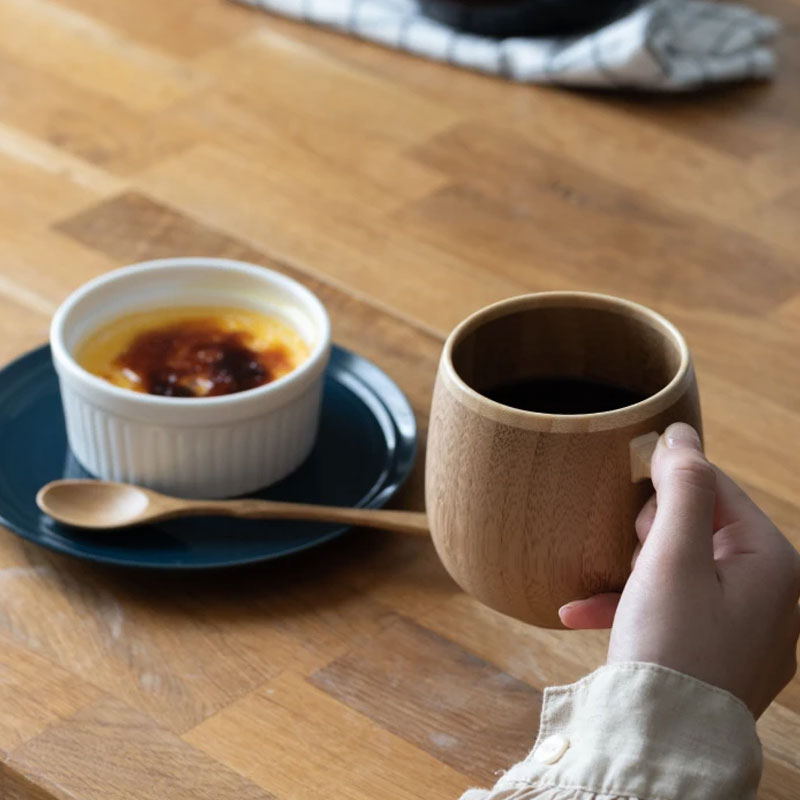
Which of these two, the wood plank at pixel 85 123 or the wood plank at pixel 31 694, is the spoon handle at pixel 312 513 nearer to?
the wood plank at pixel 31 694

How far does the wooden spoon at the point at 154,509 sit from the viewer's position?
762 mm

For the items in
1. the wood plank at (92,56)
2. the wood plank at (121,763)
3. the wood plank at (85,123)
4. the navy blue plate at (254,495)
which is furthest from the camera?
the wood plank at (92,56)

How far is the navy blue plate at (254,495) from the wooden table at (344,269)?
0.02 meters

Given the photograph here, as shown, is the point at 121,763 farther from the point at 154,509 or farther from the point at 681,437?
the point at 681,437

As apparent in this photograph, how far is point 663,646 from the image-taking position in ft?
1.78

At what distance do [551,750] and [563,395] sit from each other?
179 mm

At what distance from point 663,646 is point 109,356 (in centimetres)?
41

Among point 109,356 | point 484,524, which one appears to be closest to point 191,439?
point 109,356

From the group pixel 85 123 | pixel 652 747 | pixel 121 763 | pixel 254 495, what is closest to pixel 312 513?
pixel 254 495

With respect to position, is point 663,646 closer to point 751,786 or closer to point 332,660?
point 751,786

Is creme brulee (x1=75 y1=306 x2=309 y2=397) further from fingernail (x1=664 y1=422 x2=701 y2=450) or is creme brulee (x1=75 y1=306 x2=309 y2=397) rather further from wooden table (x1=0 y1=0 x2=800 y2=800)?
fingernail (x1=664 y1=422 x2=701 y2=450)

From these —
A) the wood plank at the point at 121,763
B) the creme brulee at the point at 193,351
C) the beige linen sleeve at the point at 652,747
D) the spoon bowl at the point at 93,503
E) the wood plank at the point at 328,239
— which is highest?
the beige linen sleeve at the point at 652,747

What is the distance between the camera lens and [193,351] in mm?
846

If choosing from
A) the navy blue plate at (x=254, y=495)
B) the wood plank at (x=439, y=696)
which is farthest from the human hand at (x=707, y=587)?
the navy blue plate at (x=254, y=495)
